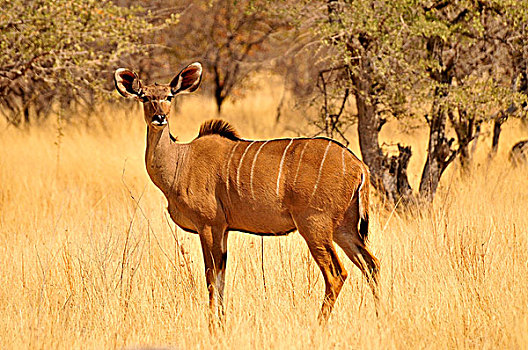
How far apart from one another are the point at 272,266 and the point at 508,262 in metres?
1.52

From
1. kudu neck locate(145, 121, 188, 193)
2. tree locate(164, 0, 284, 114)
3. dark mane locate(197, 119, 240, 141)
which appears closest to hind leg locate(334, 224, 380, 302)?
dark mane locate(197, 119, 240, 141)

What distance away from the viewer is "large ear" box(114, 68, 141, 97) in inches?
174

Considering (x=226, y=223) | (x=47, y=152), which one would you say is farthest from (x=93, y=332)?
(x=47, y=152)

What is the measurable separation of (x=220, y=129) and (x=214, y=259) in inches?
34.3

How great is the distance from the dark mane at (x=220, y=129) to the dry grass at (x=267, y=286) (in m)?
0.72

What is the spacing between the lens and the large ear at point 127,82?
4422mm

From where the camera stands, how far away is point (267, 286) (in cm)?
459

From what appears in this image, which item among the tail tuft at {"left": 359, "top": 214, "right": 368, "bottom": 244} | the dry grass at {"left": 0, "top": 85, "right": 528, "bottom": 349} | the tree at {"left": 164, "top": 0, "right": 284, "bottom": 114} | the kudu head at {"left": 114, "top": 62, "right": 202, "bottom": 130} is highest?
the tree at {"left": 164, "top": 0, "right": 284, "bottom": 114}

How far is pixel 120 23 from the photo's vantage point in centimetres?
736

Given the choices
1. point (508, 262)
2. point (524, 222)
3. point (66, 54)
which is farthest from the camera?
point (66, 54)

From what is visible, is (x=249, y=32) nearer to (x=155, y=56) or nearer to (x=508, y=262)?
(x=155, y=56)

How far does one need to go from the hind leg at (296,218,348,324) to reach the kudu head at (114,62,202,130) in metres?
1.05

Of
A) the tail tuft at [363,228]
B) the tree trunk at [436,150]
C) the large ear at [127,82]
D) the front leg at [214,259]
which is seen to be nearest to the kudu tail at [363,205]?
the tail tuft at [363,228]

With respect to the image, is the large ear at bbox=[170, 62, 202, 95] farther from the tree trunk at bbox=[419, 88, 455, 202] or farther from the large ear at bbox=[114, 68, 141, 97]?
the tree trunk at bbox=[419, 88, 455, 202]
